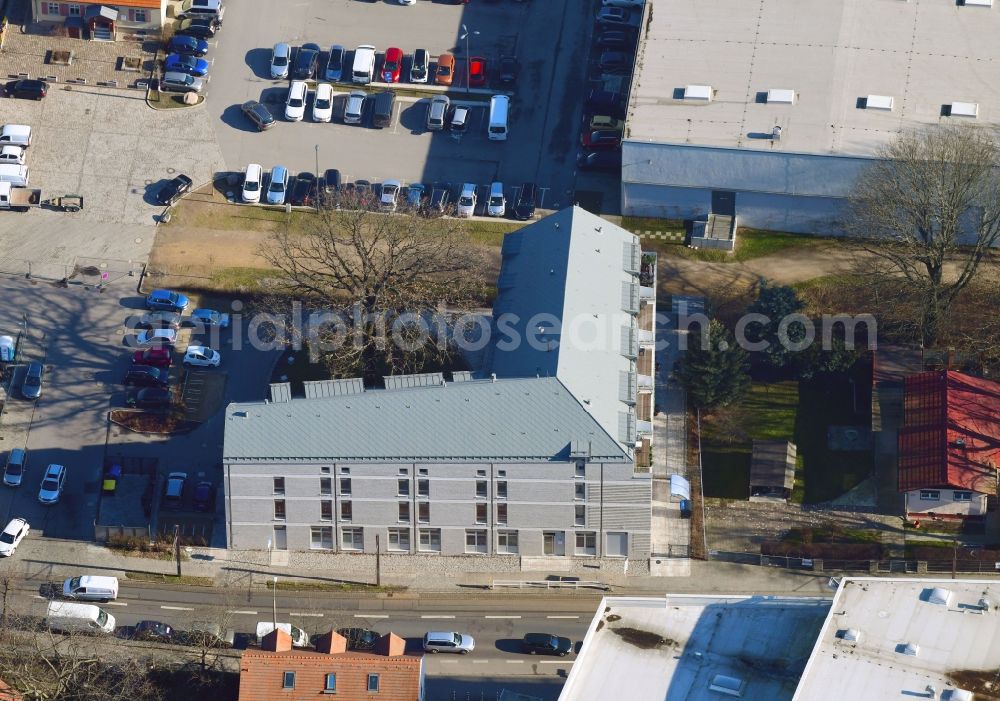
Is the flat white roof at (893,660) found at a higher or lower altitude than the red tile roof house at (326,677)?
higher

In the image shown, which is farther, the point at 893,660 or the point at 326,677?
the point at 326,677

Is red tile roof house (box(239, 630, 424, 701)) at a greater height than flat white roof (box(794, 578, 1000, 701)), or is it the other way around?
flat white roof (box(794, 578, 1000, 701))

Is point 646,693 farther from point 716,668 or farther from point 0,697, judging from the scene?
point 0,697

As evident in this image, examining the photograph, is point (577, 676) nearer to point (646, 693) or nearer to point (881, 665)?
point (646, 693)

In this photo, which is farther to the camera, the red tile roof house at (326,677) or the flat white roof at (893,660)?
the red tile roof house at (326,677)

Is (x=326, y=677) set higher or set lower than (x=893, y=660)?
lower

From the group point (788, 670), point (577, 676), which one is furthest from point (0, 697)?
point (788, 670)

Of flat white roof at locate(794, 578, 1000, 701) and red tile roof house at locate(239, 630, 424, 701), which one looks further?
red tile roof house at locate(239, 630, 424, 701)
